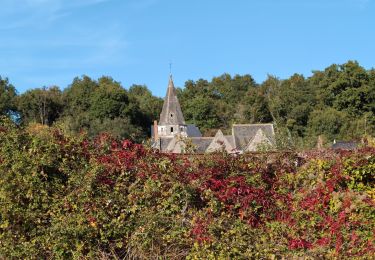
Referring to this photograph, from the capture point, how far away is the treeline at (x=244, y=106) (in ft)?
218

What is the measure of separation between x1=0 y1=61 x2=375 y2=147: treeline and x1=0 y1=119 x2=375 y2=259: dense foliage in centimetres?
5393

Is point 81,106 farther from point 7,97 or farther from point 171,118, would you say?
point 171,118

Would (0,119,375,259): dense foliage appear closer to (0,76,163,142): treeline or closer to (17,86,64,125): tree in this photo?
(0,76,163,142): treeline

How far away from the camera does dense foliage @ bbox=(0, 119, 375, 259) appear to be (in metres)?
6.54

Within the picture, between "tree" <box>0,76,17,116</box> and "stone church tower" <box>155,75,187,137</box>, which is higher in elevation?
"tree" <box>0,76,17,116</box>

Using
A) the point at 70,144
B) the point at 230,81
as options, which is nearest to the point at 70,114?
the point at 230,81

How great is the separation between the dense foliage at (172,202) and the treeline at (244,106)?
177 feet

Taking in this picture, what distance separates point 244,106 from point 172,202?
75702mm

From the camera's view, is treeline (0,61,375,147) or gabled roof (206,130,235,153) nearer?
gabled roof (206,130,235,153)

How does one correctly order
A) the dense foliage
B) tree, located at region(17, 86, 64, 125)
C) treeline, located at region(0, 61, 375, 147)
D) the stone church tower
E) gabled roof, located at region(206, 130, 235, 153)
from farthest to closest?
tree, located at region(17, 86, 64, 125), treeline, located at region(0, 61, 375, 147), the stone church tower, gabled roof, located at region(206, 130, 235, 153), the dense foliage

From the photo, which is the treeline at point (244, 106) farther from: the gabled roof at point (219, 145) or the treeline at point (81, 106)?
the gabled roof at point (219, 145)

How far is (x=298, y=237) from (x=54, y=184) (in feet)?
10.8

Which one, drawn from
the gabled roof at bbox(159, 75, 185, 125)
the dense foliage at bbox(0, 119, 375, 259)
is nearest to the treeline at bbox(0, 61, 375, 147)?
the gabled roof at bbox(159, 75, 185, 125)

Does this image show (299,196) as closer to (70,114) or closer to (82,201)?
(82,201)
